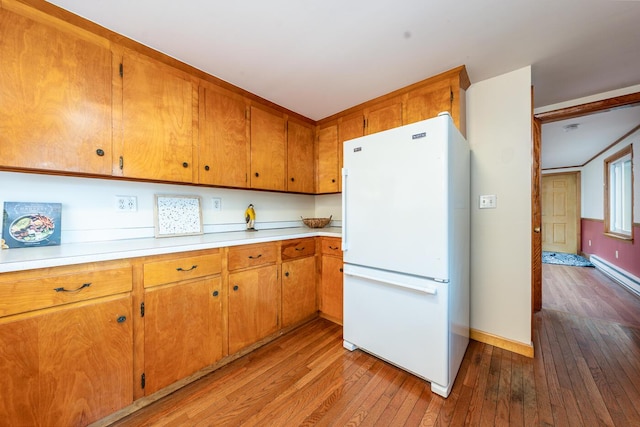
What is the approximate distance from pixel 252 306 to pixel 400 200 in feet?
4.52

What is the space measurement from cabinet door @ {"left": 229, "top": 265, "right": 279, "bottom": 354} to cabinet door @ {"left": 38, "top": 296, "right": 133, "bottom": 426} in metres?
0.61

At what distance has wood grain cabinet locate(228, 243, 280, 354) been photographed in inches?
68.7

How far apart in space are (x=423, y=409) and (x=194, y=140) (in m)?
2.34

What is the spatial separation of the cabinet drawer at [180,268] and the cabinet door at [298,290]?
0.64 m

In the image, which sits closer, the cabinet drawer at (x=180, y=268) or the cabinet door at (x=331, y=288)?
the cabinet drawer at (x=180, y=268)

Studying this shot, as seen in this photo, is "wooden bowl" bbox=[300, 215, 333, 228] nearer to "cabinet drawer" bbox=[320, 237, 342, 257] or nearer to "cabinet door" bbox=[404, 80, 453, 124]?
"cabinet drawer" bbox=[320, 237, 342, 257]

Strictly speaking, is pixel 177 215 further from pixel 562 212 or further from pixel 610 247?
pixel 562 212

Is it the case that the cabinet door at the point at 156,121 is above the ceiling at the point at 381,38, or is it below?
below

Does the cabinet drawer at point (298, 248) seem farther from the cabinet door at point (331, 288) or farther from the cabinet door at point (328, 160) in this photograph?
the cabinet door at point (328, 160)

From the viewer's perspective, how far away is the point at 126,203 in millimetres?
1742

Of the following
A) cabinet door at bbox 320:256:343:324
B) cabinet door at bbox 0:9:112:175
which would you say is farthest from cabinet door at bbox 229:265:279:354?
cabinet door at bbox 0:9:112:175

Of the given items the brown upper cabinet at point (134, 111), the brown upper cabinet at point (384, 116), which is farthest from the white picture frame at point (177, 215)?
the brown upper cabinet at point (384, 116)

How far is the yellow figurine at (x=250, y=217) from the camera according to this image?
2.46m

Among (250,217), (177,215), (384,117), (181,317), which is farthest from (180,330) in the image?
(384,117)
